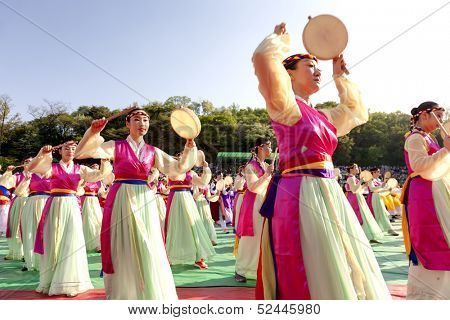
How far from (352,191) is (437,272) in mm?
6898

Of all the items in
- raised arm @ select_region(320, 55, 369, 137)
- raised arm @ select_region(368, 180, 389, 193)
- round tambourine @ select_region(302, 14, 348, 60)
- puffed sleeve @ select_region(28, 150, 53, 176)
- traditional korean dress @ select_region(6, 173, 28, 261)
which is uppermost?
round tambourine @ select_region(302, 14, 348, 60)

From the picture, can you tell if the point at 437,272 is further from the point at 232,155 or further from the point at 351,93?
the point at 232,155

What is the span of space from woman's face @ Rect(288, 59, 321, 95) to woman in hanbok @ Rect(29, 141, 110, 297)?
305 centimetres

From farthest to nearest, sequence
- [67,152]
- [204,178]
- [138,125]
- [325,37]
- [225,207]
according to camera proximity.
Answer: [225,207], [204,178], [67,152], [138,125], [325,37]

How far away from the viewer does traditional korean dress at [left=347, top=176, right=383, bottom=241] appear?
31.8 ft

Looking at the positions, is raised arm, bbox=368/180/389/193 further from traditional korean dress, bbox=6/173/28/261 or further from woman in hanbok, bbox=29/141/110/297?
traditional korean dress, bbox=6/173/28/261

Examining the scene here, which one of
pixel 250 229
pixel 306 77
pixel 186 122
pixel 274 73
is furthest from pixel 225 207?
pixel 274 73

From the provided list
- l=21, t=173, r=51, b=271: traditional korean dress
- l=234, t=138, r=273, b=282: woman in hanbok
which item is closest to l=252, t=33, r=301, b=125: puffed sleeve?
l=234, t=138, r=273, b=282: woman in hanbok

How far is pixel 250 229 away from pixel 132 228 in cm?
244

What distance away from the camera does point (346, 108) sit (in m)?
2.91

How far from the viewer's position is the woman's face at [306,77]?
110 inches

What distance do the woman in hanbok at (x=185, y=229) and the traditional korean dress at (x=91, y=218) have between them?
2.70 meters

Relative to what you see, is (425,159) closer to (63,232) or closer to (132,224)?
(132,224)

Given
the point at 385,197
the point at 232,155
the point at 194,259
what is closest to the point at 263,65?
the point at 194,259
